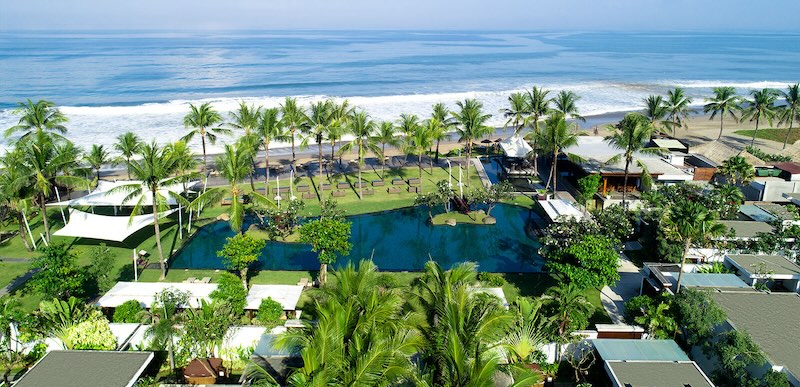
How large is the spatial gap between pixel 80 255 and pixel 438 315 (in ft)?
64.9

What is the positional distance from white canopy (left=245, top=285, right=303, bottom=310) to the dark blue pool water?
441cm

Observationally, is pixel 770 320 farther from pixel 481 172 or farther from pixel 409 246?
pixel 481 172

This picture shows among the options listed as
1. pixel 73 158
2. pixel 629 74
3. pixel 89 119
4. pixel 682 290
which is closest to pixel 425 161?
pixel 73 158

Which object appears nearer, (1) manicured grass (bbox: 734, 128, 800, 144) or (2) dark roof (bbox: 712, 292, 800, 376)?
(2) dark roof (bbox: 712, 292, 800, 376)

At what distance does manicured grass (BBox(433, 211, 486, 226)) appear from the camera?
3178 centimetres

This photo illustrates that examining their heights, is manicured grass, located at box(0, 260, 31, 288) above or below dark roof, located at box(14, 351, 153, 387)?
below

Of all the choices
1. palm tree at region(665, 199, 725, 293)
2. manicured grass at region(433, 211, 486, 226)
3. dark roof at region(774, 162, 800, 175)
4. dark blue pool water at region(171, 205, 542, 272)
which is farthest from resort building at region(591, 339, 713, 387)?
dark roof at region(774, 162, 800, 175)

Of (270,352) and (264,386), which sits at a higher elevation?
(264,386)

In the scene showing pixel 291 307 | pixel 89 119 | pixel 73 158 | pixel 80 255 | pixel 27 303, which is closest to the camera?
pixel 291 307

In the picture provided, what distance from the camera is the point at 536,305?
1908 cm

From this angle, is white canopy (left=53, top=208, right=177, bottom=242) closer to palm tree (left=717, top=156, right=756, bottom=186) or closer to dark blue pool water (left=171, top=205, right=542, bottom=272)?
dark blue pool water (left=171, top=205, right=542, bottom=272)

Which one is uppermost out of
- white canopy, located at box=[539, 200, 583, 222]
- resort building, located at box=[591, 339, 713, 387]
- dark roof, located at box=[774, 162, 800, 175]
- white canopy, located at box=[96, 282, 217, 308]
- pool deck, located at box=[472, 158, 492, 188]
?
dark roof, located at box=[774, 162, 800, 175]

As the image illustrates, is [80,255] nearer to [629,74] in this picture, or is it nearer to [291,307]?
[291,307]

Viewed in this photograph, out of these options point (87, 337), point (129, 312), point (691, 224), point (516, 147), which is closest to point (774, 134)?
point (516, 147)
